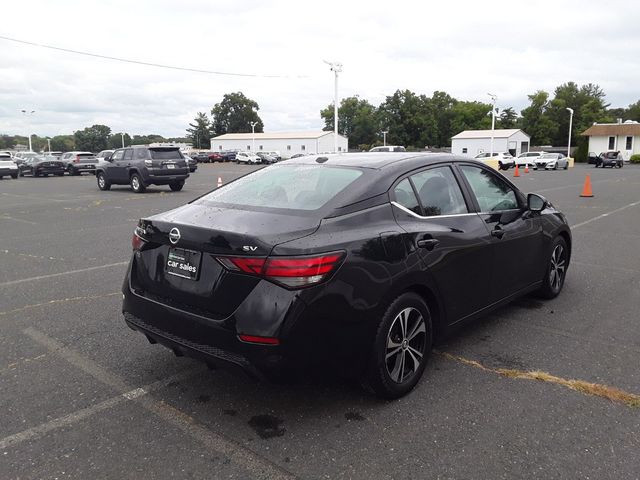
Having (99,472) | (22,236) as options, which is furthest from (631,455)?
(22,236)

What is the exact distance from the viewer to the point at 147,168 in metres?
19.3

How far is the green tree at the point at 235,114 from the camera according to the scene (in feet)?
436

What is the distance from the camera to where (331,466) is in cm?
267

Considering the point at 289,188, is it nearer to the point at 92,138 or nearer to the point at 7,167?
the point at 7,167

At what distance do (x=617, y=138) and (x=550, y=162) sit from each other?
106 ft

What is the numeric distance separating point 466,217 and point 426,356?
44.7 inches

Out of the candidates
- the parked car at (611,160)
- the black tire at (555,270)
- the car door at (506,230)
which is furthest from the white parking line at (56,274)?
the parked car at (611,160)

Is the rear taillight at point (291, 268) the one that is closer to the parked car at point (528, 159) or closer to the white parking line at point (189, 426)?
the white parking line at point (189, 426)

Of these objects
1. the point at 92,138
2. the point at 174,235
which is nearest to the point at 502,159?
the point at 174,235

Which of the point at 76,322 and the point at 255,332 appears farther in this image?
the point at 76,322

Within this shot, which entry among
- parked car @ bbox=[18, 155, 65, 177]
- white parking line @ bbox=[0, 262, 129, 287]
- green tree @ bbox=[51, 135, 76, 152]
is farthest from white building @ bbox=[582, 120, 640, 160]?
green tree @ bbox=[51, 135, 76, 152]

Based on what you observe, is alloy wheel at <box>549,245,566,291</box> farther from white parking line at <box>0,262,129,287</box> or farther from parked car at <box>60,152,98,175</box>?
parked car at <box>60,152,98,175</box>

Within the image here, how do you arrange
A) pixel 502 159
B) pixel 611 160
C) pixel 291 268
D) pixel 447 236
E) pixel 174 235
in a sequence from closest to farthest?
pixel 291 268
pixel 174 235
pixel 447 236
pixel 611 160
pixel 502 159

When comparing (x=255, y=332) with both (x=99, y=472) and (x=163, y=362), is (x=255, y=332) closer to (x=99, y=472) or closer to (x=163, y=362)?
(x=99, y=472)
